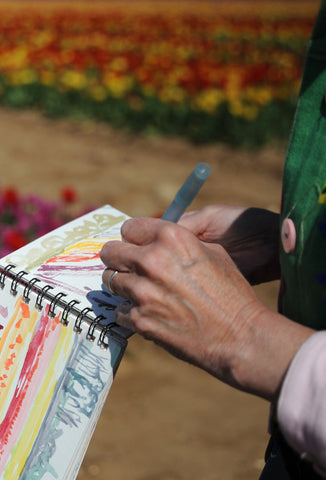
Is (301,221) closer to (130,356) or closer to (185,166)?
(130,356)

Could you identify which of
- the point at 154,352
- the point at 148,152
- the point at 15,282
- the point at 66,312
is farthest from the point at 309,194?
the point at 148,152

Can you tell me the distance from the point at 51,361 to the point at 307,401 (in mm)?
461

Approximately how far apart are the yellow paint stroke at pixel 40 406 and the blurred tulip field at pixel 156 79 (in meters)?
4.85

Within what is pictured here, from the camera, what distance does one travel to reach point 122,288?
844 mm

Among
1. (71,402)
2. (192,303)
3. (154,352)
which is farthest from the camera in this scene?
(154,352)

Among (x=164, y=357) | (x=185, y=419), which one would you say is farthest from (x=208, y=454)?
(x=164, y=357)

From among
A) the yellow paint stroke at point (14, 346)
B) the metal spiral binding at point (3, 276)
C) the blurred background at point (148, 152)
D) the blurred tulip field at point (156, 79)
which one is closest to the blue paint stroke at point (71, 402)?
the yellow paint stroke at point (14, 346)

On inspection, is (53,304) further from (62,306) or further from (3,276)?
(3,276)

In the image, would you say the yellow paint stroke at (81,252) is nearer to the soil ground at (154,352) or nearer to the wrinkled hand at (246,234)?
the wrinkled hand at (246,234)

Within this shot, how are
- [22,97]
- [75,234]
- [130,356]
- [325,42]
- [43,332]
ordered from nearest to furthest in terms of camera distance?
[325,42], [43,332], [75,234], [130,356], [22,97]

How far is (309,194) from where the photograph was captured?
768 millimetres

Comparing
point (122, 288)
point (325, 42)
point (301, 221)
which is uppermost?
point (325, 42)

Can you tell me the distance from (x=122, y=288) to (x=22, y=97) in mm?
6396

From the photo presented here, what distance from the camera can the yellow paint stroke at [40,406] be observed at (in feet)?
3.09
